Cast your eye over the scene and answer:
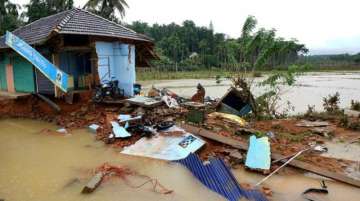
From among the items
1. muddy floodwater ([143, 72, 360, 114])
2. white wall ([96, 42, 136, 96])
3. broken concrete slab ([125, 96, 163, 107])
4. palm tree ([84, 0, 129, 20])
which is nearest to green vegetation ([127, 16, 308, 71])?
muddy floodwater ([143, 72, 360, 114])

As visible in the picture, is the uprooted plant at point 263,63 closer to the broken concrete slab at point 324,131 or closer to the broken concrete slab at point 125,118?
the broken concrete slab at point 324,131

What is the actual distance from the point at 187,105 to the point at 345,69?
177 feet

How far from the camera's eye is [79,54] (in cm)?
1337

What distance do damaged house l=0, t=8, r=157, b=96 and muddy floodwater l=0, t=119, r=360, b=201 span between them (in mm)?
3994

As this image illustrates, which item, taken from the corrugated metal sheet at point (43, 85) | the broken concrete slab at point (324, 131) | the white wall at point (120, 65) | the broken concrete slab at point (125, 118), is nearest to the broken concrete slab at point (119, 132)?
the broken concrete slab at point (125, 118)

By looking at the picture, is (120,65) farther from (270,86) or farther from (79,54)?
(270,86)

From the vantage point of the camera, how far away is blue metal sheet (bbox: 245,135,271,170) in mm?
6422

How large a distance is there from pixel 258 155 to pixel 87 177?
12.0ft

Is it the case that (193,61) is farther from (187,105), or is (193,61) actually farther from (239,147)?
(239,147)

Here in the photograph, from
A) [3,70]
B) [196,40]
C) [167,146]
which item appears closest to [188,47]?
[196,40]

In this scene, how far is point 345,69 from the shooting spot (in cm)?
5588

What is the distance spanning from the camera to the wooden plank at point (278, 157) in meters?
5.82

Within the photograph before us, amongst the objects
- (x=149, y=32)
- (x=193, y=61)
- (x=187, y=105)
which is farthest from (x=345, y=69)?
(x=187, y=105)

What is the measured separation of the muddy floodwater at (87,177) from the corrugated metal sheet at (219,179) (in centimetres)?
14
